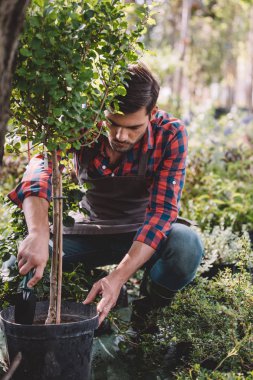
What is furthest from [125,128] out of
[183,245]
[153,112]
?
[183,245]

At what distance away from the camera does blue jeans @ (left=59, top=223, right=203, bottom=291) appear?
2.63 meters

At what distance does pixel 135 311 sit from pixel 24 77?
1527 mm

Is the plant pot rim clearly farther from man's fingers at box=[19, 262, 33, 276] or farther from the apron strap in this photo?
the apron strap

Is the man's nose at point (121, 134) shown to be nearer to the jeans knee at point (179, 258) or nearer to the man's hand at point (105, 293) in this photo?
the jeans knee at point (179, 258)

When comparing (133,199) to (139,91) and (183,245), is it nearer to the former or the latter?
(183,245)

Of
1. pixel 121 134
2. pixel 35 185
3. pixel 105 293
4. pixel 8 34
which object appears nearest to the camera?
pixel 8 34

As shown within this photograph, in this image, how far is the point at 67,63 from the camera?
175cm

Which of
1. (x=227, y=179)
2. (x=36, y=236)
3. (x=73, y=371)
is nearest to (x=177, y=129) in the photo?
(x=36, y=236)

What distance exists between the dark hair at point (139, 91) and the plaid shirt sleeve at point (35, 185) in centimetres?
49

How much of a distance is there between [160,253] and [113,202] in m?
0.43

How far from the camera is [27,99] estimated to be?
5.94 feet

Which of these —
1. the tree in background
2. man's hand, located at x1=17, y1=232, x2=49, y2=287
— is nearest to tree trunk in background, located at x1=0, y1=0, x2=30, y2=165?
the tree in background

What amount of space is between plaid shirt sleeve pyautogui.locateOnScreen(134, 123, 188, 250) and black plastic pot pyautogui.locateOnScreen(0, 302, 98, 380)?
604 millimetres

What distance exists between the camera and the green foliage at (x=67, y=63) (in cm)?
166
